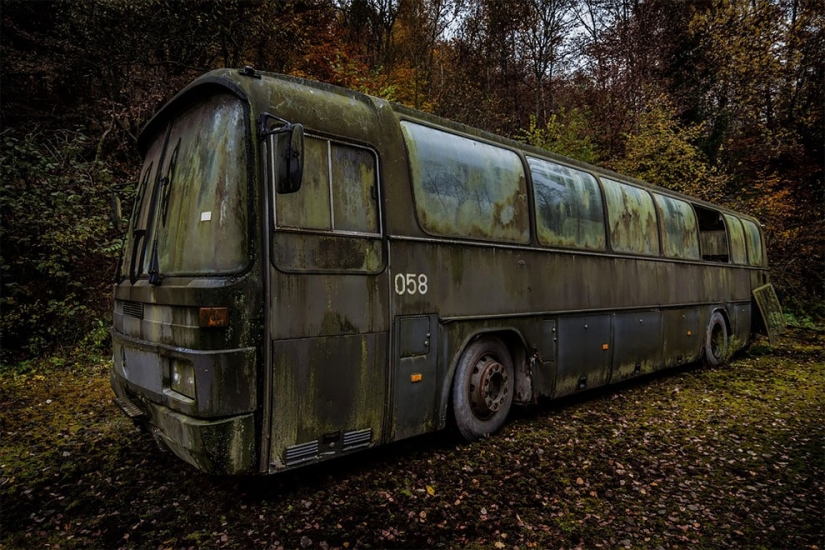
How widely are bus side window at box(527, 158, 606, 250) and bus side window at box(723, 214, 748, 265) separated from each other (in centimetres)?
538

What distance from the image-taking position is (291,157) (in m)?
3.03

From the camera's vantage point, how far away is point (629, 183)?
749cm

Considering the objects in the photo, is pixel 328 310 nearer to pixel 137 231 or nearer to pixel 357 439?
pixel 357 439

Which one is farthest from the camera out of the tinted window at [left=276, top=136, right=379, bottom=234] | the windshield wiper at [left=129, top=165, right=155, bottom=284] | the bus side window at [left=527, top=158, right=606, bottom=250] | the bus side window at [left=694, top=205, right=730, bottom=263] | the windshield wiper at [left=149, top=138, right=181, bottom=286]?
the bus side window at [left=694, top=205, right=730, bottom=263]

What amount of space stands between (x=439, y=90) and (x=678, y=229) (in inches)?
530

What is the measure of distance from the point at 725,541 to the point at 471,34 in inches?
841

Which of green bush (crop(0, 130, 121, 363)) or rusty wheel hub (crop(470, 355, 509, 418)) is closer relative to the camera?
rusty wheel hub (crop(470, 355, 509, 418))

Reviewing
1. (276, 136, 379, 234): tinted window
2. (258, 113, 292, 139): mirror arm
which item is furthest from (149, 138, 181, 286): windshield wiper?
(276, 136, 379, 234): tinted window

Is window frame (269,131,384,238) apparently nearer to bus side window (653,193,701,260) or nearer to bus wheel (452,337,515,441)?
bus wheel (452,337,515,441)

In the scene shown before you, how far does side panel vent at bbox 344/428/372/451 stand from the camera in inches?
140

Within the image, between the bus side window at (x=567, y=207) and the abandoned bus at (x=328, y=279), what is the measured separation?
0.04 metres

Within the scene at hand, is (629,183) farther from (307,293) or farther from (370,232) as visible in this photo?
(307,293)

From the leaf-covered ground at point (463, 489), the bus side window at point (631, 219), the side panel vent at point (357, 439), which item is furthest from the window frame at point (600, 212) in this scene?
the side panel vent at point (357, 439)

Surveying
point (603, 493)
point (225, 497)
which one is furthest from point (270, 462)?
point (603, 493)
